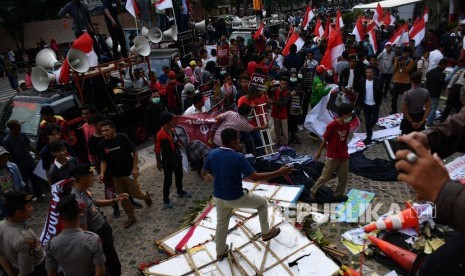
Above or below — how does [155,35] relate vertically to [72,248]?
above

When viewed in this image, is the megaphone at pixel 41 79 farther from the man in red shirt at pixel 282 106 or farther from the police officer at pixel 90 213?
the man in red shirt at pixel 282 106

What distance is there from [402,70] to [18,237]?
10.6 meters

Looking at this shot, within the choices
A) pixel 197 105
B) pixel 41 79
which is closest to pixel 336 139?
pixel 197 105

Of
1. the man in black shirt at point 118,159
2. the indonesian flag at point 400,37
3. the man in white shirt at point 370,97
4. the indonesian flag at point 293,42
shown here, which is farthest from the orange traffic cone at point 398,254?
the indonesian flag at point 400,37

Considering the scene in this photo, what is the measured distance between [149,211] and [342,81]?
6.59 meters

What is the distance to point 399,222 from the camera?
5.20 m

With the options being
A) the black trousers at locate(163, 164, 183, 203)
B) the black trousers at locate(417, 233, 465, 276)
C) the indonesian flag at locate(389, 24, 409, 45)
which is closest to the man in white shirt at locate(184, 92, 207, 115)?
the black trousers at locate(163, 164, 183, 203)

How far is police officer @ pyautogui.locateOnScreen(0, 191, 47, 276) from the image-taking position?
11.4 feet

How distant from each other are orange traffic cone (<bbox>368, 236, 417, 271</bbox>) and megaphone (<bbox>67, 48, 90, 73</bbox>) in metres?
7.05

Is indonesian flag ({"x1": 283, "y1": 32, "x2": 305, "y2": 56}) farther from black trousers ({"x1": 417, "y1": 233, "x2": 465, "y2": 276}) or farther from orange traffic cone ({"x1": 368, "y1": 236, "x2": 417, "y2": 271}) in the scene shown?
black trousers ({"x1": 417, "y1": 233, "x2": 465, "y2": 276})

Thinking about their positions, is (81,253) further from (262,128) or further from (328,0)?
(328,0)

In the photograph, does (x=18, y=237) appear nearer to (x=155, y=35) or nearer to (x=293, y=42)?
(x=293, y=42)

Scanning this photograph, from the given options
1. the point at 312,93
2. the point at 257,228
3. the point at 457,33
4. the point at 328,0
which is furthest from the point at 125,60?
the point at 328,0

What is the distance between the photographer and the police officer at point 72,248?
3119mm
